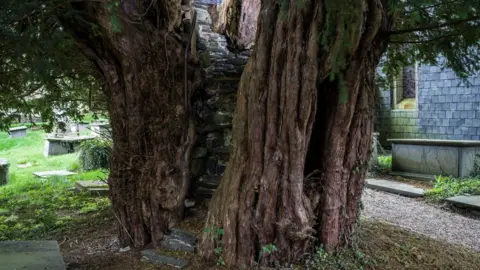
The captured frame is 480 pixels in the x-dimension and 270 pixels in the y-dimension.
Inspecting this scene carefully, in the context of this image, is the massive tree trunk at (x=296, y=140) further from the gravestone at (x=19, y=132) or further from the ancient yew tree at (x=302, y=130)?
the gravestone at (x=19, y=132)

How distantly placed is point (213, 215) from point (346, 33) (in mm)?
1911

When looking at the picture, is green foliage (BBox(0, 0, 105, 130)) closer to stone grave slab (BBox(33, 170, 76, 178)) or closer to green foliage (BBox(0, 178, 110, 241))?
green foliage (BBox(0, 178, 110, 241))

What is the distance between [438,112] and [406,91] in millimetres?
1787

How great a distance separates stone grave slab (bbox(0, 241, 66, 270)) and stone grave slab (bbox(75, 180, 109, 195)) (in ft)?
14.6

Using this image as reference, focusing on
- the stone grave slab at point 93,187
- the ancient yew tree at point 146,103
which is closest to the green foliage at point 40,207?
the stone grave slab at point 93,187

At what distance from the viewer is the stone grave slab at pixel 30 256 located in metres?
3.08

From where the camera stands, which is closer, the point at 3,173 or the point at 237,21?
the point at 237,21

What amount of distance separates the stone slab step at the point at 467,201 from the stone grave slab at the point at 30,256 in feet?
18.2

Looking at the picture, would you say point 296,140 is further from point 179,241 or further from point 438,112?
point 438,112

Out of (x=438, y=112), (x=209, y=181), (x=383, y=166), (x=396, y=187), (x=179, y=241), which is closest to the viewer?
(x=179, y=241)

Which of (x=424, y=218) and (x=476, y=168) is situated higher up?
(x=476, y=168)

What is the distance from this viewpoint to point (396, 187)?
7.57 meters

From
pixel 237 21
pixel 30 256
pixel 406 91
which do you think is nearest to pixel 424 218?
pixel 237 21

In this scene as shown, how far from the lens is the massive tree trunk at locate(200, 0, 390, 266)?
10.4 ft
